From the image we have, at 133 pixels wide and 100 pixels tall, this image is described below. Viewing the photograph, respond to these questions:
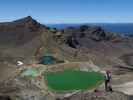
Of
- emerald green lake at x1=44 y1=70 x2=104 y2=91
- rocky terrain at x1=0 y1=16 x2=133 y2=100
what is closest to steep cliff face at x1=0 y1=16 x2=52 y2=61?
rocky terrain at x1=0 y1=16 x2=133 y2=100

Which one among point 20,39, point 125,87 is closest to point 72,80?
point 125,87

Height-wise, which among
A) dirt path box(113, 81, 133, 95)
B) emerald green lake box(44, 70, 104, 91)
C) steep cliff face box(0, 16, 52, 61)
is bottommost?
dirt path box(113, 81, 133, 95)

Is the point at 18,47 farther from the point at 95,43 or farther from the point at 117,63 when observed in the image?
the point at 95,43

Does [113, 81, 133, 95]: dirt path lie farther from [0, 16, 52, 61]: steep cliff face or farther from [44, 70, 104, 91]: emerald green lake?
[0, 16, 52, 61]: steep cliff face

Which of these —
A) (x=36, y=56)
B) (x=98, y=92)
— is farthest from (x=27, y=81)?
(x=36, y=56)

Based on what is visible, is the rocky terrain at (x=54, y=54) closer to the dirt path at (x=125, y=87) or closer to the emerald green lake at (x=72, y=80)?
the dirt path at (x=125, y=87)
